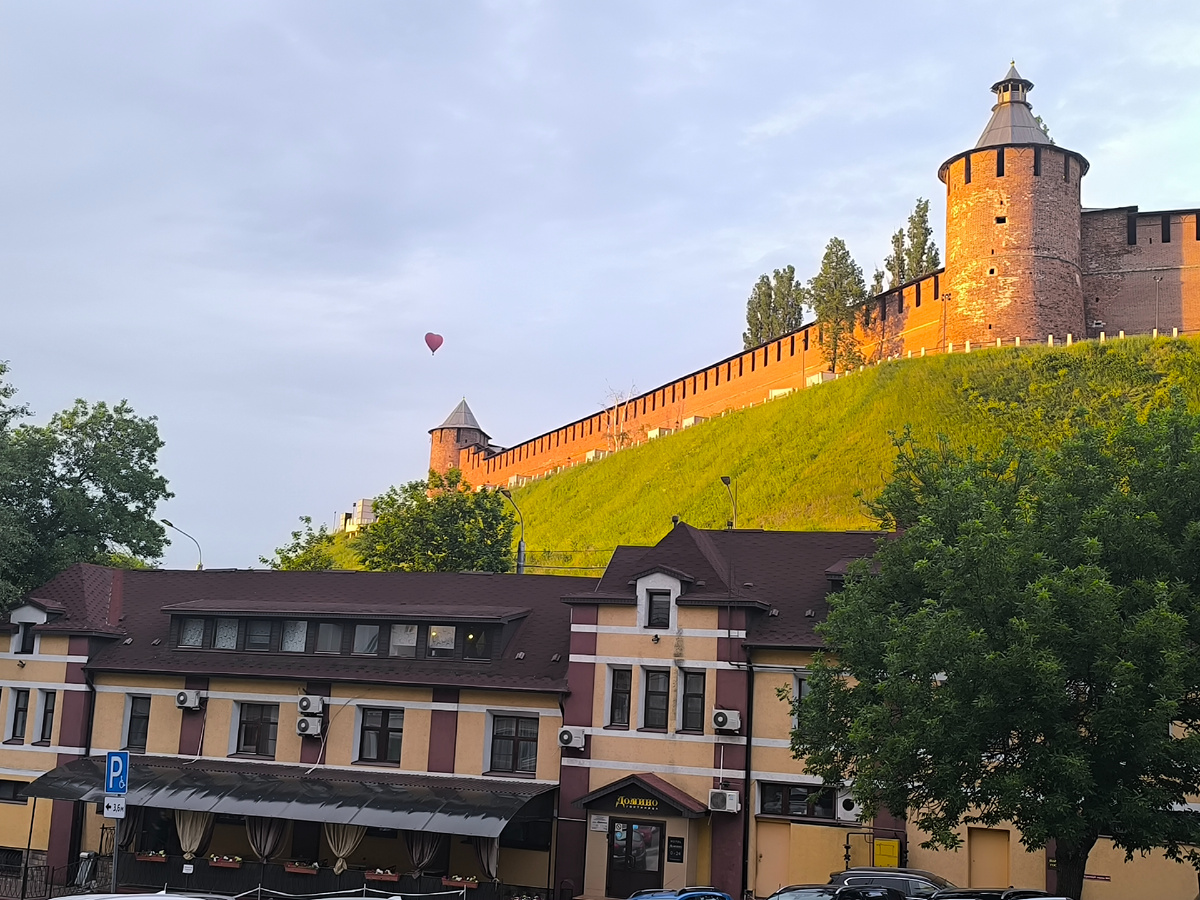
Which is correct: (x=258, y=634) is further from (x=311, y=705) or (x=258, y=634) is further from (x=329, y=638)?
(x=311, y=705)

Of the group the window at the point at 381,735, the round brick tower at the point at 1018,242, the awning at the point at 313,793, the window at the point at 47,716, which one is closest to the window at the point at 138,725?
the awning at the point at 313,793

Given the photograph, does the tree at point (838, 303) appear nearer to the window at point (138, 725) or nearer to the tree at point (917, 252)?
the tree at point (917, 252)

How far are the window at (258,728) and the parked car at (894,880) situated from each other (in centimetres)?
1642

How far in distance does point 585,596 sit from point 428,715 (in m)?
5.40

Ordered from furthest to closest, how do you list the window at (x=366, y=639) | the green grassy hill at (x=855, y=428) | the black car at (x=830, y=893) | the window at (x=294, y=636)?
the green grassy hill at (x=855, y=428), the window at (x=294, y=636), the window at (x=366, y=639), the black car at (x=830, y=893)

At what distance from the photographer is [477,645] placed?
109ft

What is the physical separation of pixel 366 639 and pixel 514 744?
536 cm

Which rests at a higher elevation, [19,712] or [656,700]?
[656,700]

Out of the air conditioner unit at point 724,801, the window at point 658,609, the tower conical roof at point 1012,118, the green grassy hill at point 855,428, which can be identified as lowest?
the air conditioner unit at point 724,801

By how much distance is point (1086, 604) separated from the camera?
19984 mm

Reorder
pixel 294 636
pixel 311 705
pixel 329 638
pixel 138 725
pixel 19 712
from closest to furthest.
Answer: pixel 311 705 < pixel 329 638 < pixel 294 636 < pixel 138 725 < pixel 19 712

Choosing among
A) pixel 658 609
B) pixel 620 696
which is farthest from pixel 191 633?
pixel 658 609

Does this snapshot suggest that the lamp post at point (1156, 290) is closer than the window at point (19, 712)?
No

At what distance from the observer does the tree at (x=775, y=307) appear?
366ft
